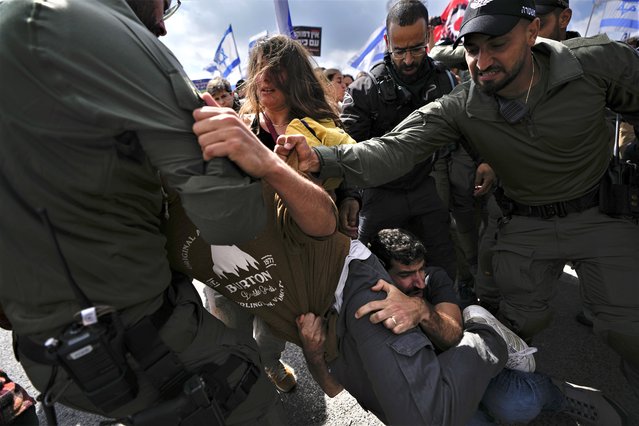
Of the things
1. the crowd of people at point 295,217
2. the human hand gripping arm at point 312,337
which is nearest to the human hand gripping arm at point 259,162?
the crowd of people at point 295,217

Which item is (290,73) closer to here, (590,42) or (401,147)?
(401,147)

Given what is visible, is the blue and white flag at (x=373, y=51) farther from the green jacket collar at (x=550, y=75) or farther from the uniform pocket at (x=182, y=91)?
the uniform pocket at (x=182, y=91)

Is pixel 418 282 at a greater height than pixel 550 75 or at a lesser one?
lesser

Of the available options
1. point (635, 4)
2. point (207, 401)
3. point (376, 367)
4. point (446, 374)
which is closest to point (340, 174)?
point (376, 367)

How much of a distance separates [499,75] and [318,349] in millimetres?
1479

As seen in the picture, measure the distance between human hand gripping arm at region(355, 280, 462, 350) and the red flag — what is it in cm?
410

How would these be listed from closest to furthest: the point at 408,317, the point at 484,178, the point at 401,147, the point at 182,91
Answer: the point at 182,91
the point at 408,317
the point at 401,147
the point at 484,178

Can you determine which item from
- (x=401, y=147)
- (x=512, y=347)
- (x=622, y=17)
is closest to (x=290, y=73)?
(x=401, y=147)

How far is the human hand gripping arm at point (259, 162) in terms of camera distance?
0.85m

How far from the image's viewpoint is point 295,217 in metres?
1.18

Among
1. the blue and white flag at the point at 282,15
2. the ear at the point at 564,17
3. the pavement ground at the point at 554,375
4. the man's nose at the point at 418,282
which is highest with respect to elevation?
the blue and white flag at the point at 282,15

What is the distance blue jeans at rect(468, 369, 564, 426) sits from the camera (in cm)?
→ 171

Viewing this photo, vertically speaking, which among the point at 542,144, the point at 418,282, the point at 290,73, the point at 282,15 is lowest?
the point at 418,282

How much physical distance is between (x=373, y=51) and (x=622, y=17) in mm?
3454
